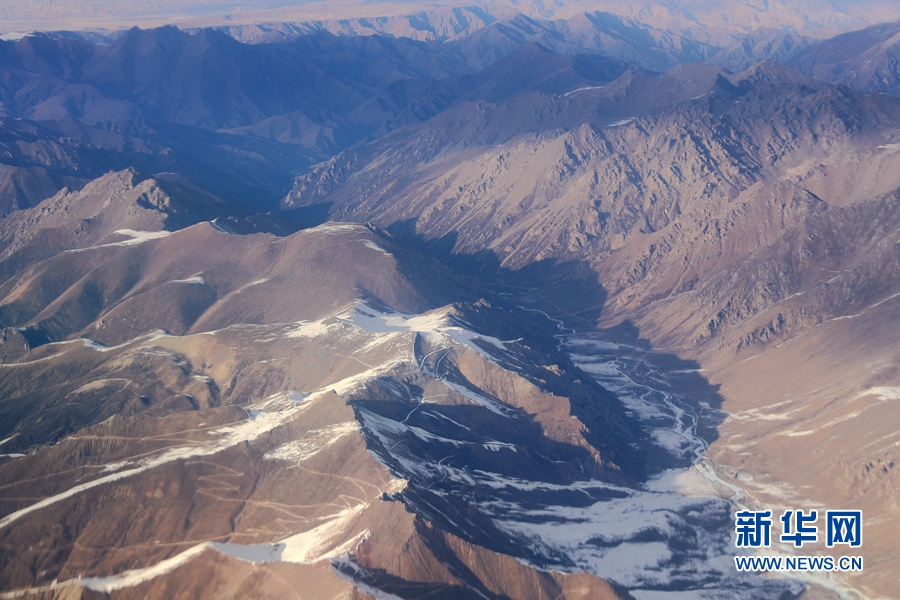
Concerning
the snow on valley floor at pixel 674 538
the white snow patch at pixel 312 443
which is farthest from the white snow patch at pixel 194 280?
the snow on valley floor at pixel 674 538

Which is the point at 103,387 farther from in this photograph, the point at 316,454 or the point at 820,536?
the point at 820,536

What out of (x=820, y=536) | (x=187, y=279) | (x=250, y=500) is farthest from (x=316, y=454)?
(x=187, y=279)

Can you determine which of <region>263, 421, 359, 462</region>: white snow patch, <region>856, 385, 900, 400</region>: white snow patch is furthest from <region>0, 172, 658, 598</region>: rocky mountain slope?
<region>856, 385, 900, 400</region>: white snow patch

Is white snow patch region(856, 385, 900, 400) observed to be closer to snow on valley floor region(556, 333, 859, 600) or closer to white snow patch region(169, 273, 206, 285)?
snow on valley floor region(556, 333, 859, 600)

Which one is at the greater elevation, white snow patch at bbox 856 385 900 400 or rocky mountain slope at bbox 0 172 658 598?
rocky mountain slope at bbox 0 172 658 598

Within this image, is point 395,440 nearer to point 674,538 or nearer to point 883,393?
point 674,538

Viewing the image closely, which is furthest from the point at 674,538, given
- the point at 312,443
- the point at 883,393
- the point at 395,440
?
the point at 312,443

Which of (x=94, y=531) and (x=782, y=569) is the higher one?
(x=94, y=531)

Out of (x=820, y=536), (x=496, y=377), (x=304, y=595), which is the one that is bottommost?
(x=820, y=536)

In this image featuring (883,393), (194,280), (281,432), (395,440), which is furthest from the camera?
(194,280)

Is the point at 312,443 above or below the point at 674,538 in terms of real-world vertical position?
above

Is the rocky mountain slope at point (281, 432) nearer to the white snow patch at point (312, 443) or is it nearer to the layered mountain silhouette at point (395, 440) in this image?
the white snow patch at point (312, 443)
